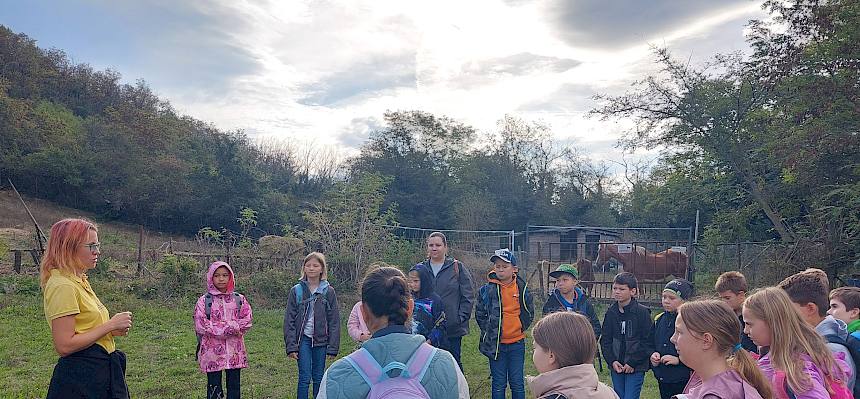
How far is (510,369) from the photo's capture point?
17.2 ft

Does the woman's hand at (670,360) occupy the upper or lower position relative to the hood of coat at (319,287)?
lower

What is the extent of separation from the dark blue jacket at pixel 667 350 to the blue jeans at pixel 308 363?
2.90 metres

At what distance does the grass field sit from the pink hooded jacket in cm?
152

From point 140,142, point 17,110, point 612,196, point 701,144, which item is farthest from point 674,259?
point 17,110

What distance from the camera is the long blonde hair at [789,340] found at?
2.42 meters

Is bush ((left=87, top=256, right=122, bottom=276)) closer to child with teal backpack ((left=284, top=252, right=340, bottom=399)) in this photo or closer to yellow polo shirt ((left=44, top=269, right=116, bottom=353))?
child with teal backpack ((left=284, top=252, right=340, bottom=399))

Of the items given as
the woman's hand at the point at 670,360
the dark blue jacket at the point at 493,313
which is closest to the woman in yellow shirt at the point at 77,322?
the dark blue jacket at the point at 493,313

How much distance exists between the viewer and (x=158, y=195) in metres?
31.4

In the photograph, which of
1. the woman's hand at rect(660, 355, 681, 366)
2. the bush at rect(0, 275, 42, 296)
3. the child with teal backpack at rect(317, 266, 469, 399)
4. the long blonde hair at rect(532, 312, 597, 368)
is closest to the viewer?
the child with teal backpack at rect(317, 266, 469, 399)

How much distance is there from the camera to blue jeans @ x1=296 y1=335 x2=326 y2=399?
5148 mm

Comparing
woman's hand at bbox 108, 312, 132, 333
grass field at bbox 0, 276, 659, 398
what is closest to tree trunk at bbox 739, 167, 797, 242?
grass field at bbox 0, 276, 659, 398

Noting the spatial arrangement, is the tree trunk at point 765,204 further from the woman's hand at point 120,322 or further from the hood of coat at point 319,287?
the woman's hand at point 120,322

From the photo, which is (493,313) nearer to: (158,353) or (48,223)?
(158,353)

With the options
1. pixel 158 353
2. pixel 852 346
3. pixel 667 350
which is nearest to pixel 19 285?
pixel 158 353
